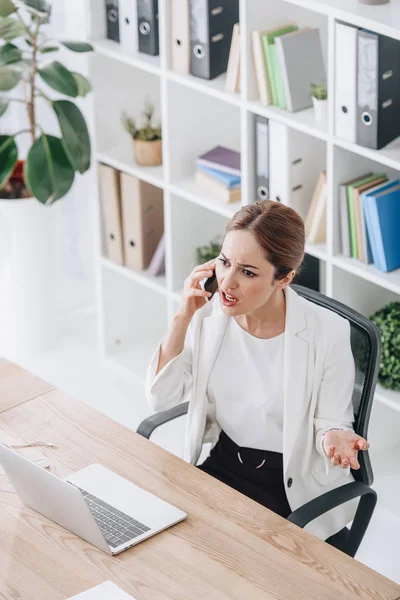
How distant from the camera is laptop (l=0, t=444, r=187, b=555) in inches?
74.2

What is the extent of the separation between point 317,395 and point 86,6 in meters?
1.91

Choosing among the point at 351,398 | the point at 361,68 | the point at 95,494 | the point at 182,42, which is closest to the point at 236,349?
the point at 351,398

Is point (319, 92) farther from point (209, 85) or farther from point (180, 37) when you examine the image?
point (180, 37)

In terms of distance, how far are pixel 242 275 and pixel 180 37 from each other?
4.42 ft

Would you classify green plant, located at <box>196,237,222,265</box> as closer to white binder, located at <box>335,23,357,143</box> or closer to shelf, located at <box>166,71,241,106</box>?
shelf, located at <box>166,71,241,106</box>

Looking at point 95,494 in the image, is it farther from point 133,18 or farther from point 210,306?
point 133,18

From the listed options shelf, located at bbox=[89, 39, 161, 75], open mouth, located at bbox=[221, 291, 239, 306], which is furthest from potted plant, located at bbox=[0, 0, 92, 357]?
open mouth, located at bbox=[221, 291, 239, 306]

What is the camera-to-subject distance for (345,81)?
110 inches

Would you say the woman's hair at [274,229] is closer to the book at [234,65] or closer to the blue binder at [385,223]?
the blue binder at [385,223]

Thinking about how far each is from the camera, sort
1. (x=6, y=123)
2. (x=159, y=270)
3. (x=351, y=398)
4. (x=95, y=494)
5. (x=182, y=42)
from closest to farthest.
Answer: (x=95, y=494)
(x=351, y=398)
(x=182, y=42)
(x=159, y=270)
(x=6, y=123)

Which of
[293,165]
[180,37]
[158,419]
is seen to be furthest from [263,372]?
[180,37]

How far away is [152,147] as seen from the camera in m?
3.66

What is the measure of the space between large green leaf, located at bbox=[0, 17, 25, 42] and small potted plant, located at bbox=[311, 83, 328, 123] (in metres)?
1.10

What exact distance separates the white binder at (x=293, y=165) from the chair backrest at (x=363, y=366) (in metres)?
0.82
